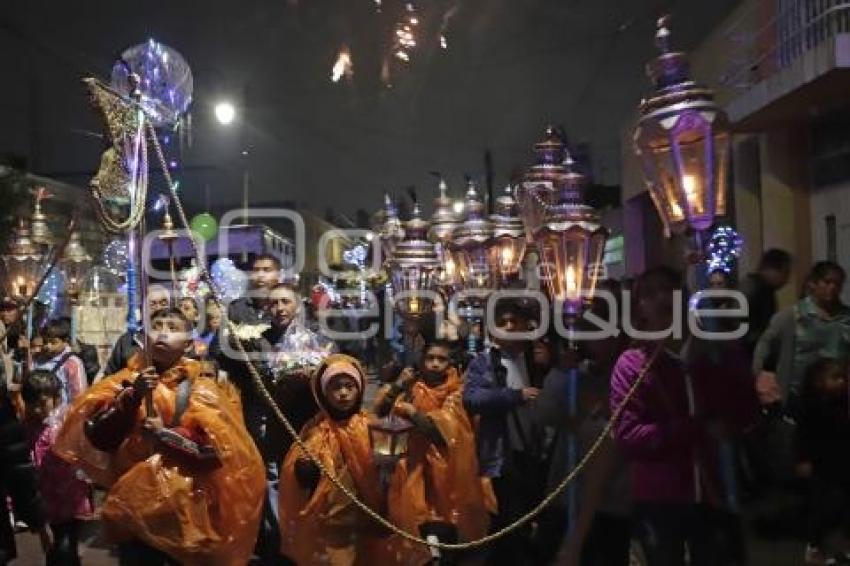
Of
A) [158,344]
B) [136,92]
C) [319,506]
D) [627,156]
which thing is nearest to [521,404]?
[319,506]

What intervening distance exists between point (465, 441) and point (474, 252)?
12.0 ft

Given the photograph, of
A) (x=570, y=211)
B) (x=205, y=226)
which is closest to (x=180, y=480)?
(x=570, y=211)

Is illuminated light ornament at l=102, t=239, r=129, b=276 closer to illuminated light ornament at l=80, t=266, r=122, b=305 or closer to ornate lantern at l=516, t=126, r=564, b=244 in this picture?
illuminated light ornament at l=80, t=266, r=122, b=305

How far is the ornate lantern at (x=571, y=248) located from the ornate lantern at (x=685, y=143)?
258 centimetres

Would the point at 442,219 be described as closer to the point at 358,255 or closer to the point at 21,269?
the point at 21,269

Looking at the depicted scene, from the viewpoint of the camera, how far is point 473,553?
5074 mm

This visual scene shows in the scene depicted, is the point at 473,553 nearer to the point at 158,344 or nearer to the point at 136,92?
the point at 158,344

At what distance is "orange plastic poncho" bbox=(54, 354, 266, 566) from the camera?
4004 mm

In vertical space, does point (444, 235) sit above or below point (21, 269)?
above

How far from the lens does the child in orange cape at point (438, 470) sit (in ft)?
16.1

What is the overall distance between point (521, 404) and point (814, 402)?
177 cm

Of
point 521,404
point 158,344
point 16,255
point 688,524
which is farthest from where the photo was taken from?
point 16,255

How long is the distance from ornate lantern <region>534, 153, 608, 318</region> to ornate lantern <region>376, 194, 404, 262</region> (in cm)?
345

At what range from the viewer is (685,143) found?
3.79 m
